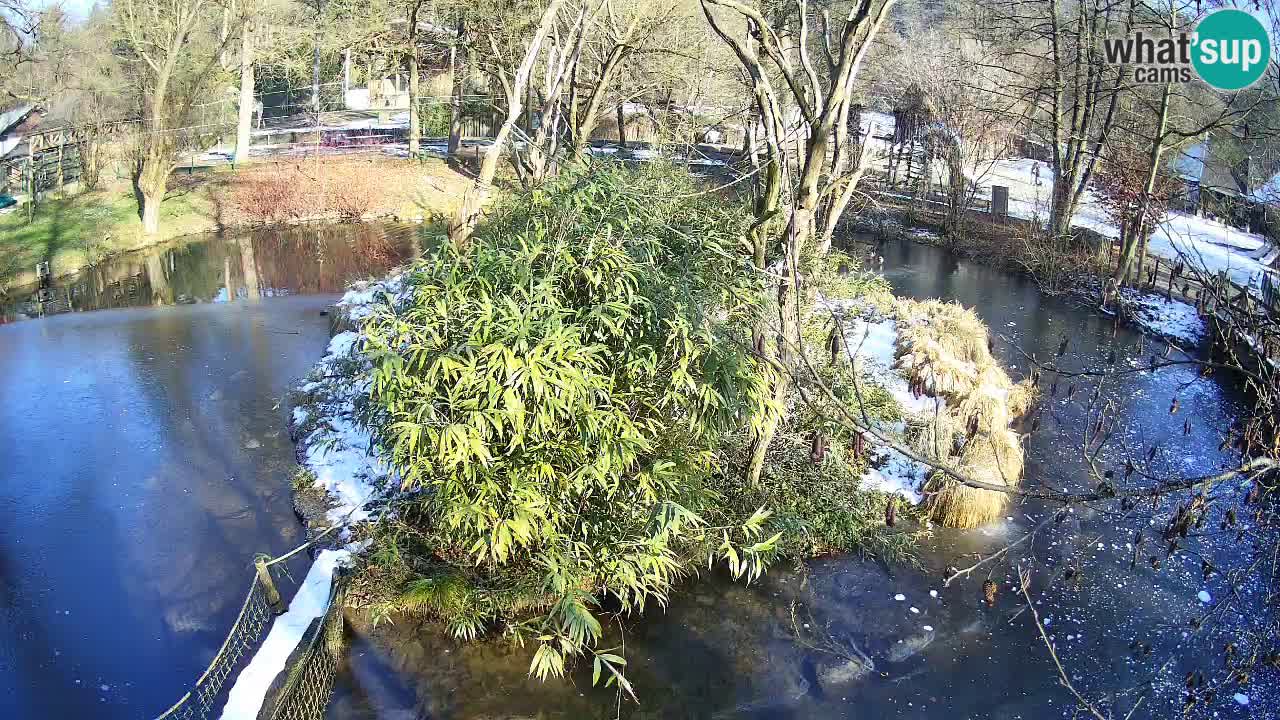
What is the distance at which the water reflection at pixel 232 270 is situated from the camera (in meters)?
15.9

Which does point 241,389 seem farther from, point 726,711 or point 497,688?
point 726,711

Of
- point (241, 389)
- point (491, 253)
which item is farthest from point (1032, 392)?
point (241, 389)

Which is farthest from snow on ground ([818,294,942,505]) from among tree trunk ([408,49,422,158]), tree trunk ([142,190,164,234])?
tree trunk ([408,49,422,158])

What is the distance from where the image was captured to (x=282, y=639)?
6.32m

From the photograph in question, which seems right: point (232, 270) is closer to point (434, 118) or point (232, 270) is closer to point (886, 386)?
point (886, 386)

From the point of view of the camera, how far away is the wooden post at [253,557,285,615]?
6.32 m

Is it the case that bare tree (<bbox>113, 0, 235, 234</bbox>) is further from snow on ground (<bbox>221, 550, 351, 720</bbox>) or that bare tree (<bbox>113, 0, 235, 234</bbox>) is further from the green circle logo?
the green circle logo

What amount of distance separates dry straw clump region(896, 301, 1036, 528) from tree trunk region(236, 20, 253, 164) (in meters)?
18.3

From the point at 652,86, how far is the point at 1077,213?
33.3 ft

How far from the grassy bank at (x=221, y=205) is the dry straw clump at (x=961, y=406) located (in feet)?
32.9

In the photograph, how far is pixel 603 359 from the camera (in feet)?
22.0

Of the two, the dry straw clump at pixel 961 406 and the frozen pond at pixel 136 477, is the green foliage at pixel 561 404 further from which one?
the dry straw clump at pixel 961 406

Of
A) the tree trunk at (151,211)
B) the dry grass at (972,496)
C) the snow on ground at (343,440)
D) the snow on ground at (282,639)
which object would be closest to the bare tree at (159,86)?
the tree trunk at (151,211)

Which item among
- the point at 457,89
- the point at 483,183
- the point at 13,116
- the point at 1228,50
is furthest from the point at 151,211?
the point at 1228,50
